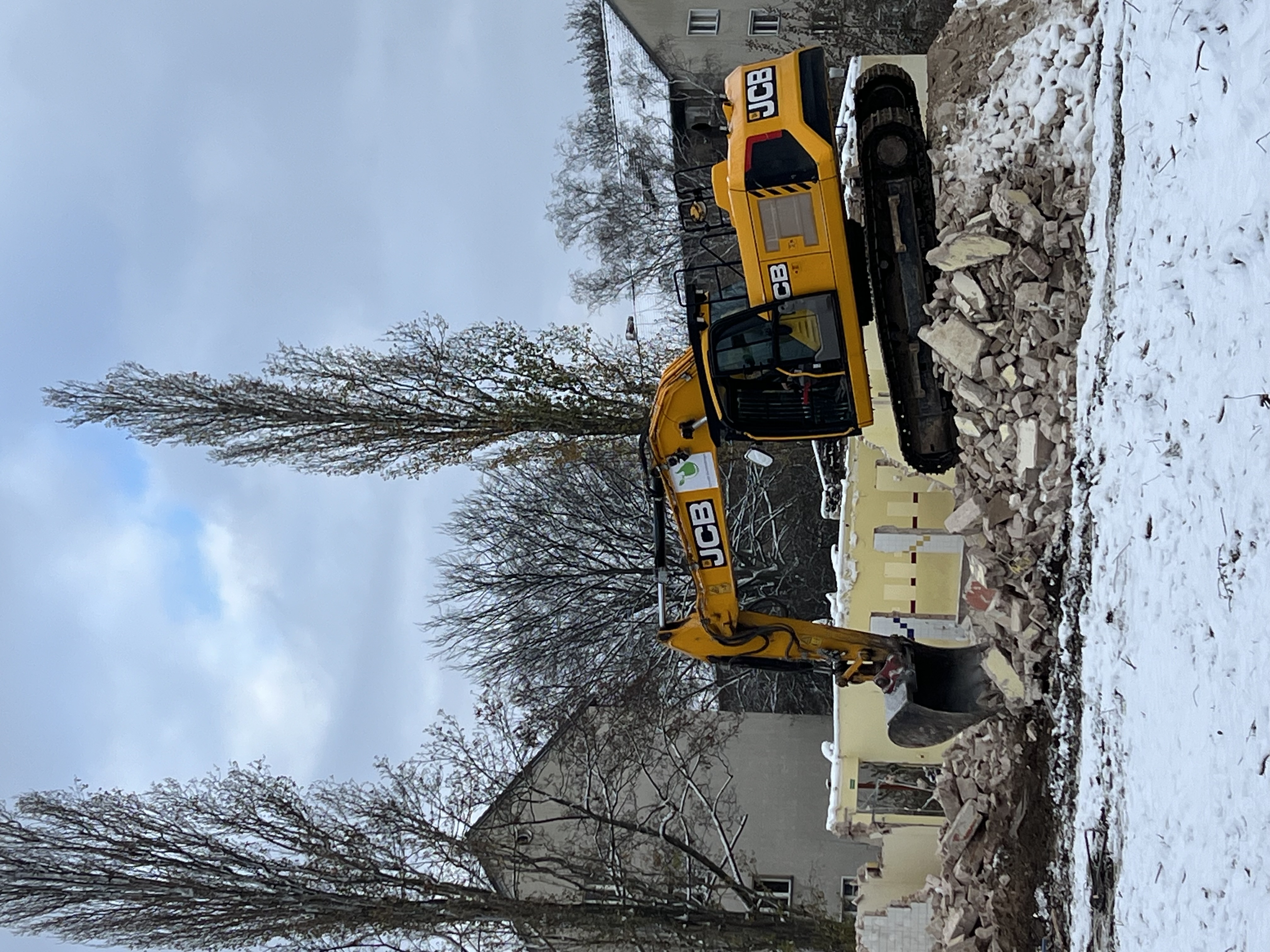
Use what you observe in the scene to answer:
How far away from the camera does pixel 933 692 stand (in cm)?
786

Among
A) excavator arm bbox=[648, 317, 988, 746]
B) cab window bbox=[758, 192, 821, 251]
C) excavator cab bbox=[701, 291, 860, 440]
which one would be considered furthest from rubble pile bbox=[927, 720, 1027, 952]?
cab window bbox=[758, 192, 821, 251]

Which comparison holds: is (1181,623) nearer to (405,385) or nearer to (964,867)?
(964,867)

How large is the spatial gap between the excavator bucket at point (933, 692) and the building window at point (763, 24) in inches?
554

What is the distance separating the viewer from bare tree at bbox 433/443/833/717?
16.4 meters

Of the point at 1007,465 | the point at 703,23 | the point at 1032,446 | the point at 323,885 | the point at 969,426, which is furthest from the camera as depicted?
the point at 703,23

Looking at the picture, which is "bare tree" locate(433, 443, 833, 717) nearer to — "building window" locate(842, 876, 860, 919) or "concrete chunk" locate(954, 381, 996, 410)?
"building window" locate(842, 876, 860, 919)

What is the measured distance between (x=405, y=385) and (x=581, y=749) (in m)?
6.11

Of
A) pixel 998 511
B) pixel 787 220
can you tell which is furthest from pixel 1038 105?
pixel 998 511

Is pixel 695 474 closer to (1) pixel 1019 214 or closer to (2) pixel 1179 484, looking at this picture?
(1) pixel 1019 214

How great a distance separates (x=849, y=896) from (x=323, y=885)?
8.04 meters

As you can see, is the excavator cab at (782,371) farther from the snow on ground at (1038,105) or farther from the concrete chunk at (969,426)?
the snow on ground at (1038,105)

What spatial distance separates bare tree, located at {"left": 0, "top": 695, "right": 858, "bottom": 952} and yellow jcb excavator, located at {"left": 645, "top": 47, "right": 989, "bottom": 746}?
16.4ft

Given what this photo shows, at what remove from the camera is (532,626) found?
Result: 57.0ft

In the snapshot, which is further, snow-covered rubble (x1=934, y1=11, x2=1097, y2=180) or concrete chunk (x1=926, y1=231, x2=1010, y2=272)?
concrete chunk (x1=926, y1=231, x2=1010, y2=272)
